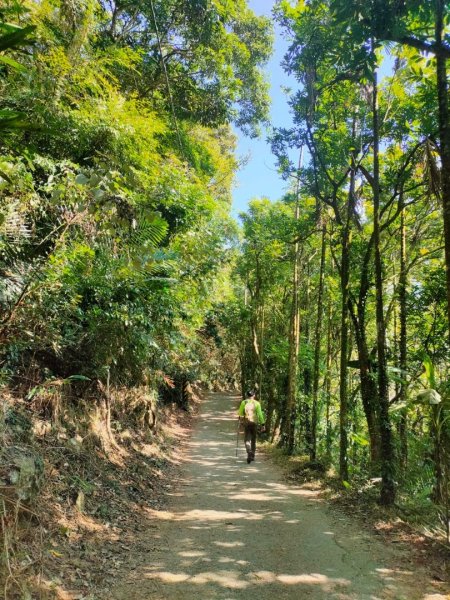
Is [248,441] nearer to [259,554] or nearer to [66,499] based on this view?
[259,554]

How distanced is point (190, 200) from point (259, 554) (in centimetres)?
714

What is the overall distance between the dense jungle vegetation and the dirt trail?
1078 mm

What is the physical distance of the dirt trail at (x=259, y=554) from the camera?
3.96 metres

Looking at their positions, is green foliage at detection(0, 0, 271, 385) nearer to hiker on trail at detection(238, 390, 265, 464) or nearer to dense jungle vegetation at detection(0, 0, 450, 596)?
dense jungle vegetation at detection(0, 0, 450, 596)

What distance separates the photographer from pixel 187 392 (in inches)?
885

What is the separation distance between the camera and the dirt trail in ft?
13.0

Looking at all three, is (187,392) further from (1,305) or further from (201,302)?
(1,305)

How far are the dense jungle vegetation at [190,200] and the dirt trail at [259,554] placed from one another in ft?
3.54

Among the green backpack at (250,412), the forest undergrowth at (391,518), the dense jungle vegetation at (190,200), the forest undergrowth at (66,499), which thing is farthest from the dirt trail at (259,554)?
the green backpack at (250,412)

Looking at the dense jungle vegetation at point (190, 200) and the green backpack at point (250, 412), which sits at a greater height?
the dense jungle vegetation at point (190, 200)

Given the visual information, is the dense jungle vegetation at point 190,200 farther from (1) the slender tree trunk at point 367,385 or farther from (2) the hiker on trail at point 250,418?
(2) the hiker on trail at point 250,418

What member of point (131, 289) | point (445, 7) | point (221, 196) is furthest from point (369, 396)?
point (221, 196)

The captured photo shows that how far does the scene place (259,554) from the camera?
4.80 m

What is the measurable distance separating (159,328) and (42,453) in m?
3.84
